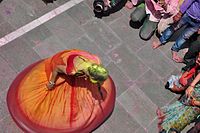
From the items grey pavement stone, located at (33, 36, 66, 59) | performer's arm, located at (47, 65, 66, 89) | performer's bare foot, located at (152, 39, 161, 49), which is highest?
performer's arm, located at (47, 65, 66, 89)

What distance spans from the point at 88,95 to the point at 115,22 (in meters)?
2.49

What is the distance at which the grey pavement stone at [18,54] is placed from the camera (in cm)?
770

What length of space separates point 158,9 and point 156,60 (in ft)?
3.27

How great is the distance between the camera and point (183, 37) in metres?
8.28

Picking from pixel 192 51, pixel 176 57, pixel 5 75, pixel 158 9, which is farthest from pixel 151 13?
pixel 5 75

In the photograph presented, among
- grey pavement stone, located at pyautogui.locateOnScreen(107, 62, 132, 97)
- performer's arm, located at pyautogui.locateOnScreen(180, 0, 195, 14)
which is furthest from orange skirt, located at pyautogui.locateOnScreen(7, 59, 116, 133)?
performer's arm, located at pyautogui.locateOnScreen(180, 0, 195, 14)

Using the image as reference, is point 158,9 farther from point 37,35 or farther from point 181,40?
point 37,35

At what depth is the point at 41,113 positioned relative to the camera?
6.66 m

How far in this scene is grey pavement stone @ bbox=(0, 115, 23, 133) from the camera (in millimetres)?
6922

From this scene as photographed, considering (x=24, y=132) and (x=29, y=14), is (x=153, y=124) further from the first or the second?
(x=29, y=14)

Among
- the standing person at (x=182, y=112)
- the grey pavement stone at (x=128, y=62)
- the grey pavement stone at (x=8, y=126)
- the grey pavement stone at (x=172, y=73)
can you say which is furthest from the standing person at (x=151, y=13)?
the grey pavement stone at (x=8, y=126)

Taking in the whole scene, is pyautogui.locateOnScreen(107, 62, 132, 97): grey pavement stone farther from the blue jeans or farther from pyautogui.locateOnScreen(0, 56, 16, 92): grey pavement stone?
pyautogui.locateOnScreen(0, 56, 16, 92): grey pavement stone

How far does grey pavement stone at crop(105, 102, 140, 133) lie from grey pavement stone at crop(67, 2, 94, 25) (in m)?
1.99

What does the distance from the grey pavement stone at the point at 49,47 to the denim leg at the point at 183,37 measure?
2.24 metres
